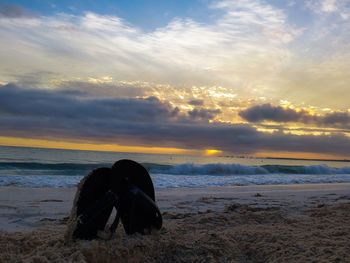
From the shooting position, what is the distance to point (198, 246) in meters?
4.78

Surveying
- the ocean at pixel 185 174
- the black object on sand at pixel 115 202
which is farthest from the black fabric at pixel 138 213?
the ocean at pixel 185 174

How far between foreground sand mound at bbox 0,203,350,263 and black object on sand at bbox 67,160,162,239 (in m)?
0.17

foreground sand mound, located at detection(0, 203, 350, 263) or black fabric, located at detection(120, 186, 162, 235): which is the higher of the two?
black fabric, located at detection(120, 186, 162, 235)

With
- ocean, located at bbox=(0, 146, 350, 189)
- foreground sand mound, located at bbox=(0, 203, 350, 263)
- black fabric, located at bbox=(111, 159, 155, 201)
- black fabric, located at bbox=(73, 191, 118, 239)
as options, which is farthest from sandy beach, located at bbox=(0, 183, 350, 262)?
ocean, located at bbox=(0, 146, 350, 189)

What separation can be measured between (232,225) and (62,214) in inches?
137

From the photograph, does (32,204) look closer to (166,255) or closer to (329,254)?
(166,255)

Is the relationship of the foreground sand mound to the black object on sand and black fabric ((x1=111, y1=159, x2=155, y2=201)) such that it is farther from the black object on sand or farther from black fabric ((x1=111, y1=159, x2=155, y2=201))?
black fabric ((x1=111, y1=159, x2=155, y2=201))

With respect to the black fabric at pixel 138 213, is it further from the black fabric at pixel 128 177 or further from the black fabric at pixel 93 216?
the black fabric at pixel 93 216

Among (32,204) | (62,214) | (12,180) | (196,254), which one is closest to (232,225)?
(196,254)

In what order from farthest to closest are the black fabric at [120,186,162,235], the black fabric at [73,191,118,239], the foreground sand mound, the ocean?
the ocean, the black fabric at [120,186,162,235], the black fabric at [73,191,118,239], the foreground sand mound

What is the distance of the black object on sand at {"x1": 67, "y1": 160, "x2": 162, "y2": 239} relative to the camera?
4.51 meters

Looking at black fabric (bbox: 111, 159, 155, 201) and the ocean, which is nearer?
black fabric (bbox: 111, 159, 155, 201)

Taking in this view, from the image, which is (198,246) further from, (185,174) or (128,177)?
(185,174)

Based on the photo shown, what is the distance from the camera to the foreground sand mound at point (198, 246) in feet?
13.9
